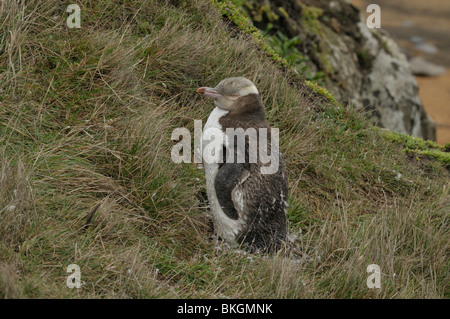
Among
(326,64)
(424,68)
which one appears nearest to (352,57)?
(326,64)

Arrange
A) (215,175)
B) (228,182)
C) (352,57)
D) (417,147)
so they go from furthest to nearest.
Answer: (352,57) → (417,147) → (215,175) → (228,182)

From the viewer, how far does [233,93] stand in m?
5.60

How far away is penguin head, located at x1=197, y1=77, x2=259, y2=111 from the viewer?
18.3 ft

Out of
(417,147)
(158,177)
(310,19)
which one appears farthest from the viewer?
(310,19)

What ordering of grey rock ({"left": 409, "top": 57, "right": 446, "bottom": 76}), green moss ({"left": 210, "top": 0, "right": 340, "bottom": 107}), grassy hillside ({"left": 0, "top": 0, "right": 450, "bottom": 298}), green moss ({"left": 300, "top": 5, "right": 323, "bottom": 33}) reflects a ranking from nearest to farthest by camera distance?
grassy hillside ({"left": 0, "top": 0, "right": 450, "bottom": 298}) < green moss ({"left": 210, "top": 0, "right": 340, "bottom": 107}) < green moss ({"left": 300, "top": 5, "right": 323, "bottom": 33}) < grey rock ({"left": 409, "top": 57, "right": 446, "bottom": 76})

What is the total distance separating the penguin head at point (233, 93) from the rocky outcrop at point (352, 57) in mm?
4834

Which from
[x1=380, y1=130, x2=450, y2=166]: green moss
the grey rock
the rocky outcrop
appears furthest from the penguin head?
the grey rock

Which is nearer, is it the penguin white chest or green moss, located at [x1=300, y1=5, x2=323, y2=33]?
the penguin white chest

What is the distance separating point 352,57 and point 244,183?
7054mm

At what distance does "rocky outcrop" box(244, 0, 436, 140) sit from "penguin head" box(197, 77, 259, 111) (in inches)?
190

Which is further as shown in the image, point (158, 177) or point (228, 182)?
point (158, 177)

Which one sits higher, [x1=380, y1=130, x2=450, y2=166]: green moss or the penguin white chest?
[x1=380, y1=130, x2=450, y2=166]: green moss

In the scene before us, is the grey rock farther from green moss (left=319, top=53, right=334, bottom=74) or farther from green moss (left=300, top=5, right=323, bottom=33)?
green moss (left=319, top=53, right=334, bottom=74)

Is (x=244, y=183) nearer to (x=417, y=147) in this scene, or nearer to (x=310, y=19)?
(x=417, y=147)
